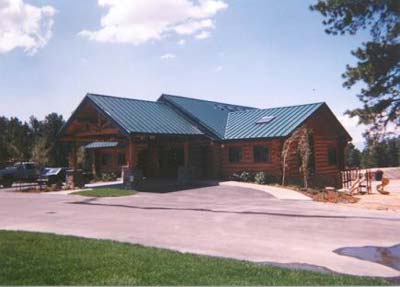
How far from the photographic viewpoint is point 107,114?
25.4m

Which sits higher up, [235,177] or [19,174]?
[19,174]

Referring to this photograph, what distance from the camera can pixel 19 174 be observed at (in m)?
33.8

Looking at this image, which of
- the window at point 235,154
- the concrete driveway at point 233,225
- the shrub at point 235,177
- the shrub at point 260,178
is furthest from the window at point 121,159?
the concrete driveway at point 233,225

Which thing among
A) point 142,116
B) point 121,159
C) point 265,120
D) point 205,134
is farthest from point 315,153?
point 121,159

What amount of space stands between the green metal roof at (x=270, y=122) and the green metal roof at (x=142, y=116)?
2.85 meters

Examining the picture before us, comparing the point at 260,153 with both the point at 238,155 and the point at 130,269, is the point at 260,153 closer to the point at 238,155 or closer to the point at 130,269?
the point at 238,155

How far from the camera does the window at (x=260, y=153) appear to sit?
2823cm

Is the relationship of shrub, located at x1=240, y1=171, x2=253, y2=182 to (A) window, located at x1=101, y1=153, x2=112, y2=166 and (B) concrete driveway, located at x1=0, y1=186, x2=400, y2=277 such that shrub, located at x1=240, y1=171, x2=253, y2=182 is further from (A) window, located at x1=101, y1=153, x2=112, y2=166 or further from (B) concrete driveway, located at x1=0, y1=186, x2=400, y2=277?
(A) window, located at x1=101, y1=153, x2=112, y2=166

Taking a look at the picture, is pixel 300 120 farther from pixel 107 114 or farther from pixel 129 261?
pixel 129 261

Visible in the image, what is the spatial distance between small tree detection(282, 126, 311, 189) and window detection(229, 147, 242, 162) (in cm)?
340

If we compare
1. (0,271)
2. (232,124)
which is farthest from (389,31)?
(232,124)

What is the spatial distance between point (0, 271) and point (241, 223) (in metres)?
7.23

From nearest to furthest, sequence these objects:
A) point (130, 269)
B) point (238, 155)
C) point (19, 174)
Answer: point (130, 269) → point (238, 155) → point (19, 174)

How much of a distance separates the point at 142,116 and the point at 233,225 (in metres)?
16.0
